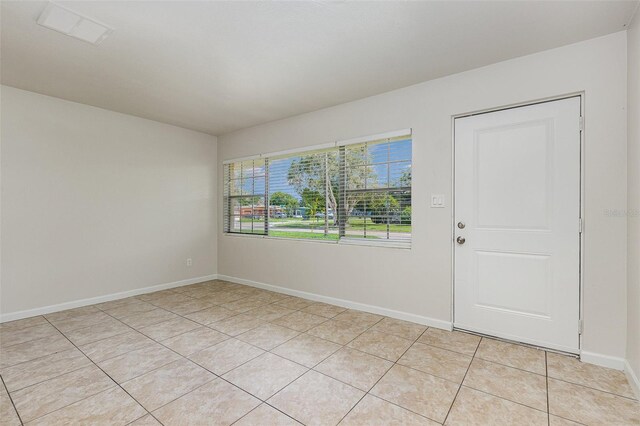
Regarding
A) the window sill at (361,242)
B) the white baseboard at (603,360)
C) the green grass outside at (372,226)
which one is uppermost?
the green grass outside at (372,226)

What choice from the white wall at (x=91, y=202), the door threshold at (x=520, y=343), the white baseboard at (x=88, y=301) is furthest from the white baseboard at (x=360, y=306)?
the white wall at (x=91, y=202)

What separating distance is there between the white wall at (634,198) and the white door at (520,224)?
31cm

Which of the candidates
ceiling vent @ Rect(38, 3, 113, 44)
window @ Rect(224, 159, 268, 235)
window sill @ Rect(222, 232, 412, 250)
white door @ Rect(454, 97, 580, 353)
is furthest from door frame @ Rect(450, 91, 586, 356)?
ceiling vent @ Rect(38, 3, 113, 44)

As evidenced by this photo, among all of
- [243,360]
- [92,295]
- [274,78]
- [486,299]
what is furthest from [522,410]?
[92,295]

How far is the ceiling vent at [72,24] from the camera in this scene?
205 centimetres

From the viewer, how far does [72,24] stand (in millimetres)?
2172

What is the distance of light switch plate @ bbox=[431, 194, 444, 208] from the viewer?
10.0 feet

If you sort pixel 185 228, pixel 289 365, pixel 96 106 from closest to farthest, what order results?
pixel 289 365 < pixel 96 106 < pixel 185 228

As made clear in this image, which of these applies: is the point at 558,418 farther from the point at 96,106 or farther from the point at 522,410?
the point at 96,106

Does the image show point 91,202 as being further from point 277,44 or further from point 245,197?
point 277,44

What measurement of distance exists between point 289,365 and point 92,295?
10.2 feet

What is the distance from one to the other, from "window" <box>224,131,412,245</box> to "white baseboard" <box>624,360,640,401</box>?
186cm

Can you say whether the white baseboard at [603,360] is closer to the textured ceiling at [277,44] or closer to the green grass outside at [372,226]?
the green grass outside at [372,226]

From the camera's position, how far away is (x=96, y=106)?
153 inches
